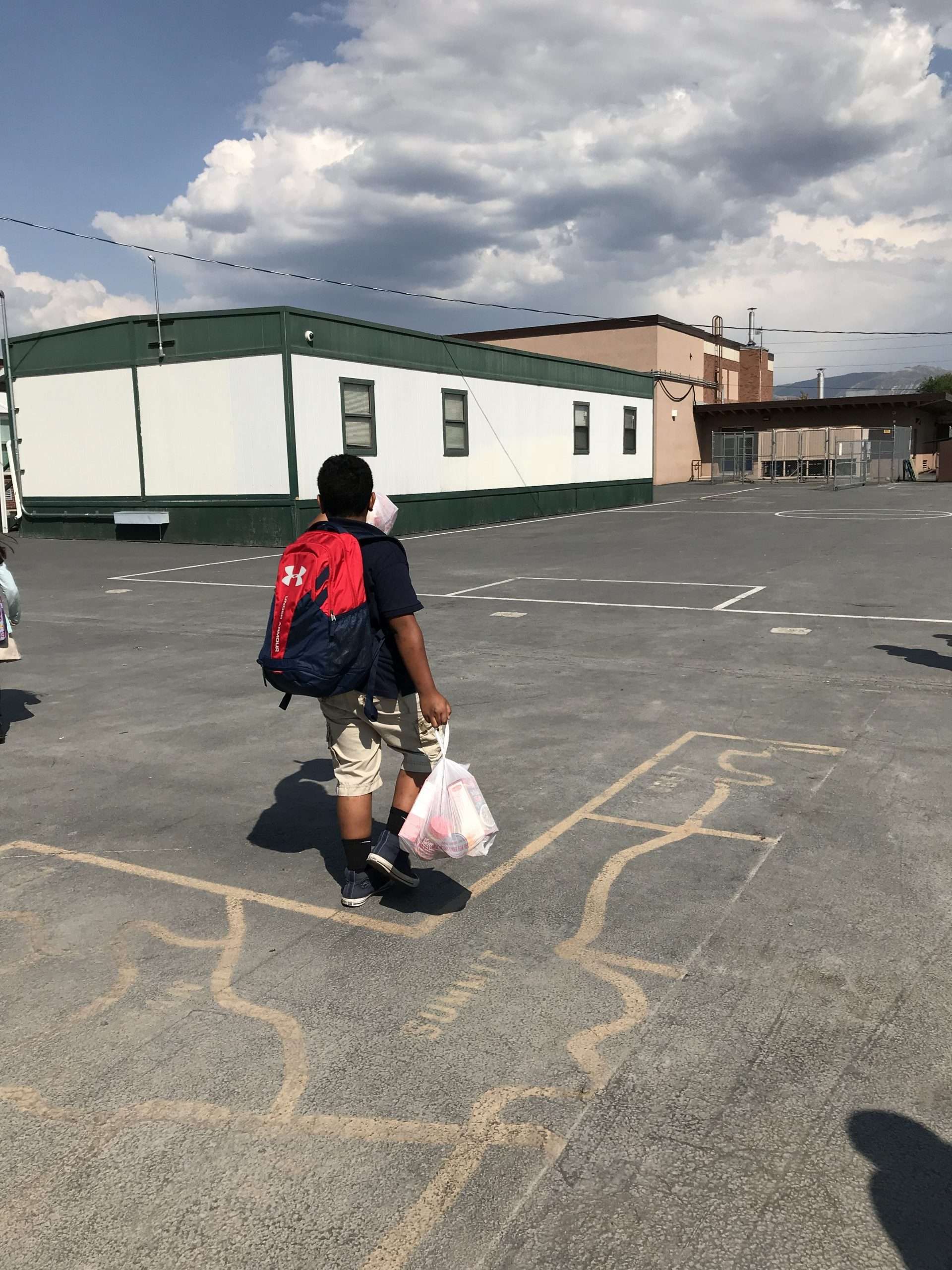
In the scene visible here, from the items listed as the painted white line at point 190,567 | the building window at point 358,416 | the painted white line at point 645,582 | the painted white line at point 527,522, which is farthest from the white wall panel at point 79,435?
the painted white line at point 645,582

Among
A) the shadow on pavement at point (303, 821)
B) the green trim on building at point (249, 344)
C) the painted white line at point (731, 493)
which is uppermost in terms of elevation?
the green trim on building at point (249, 344)

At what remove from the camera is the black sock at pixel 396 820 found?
4.16 metres

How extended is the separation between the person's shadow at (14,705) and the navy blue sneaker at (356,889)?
3.74m

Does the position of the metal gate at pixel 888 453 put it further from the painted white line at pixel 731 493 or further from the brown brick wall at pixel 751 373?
the brown brick wall at pixel 751 373

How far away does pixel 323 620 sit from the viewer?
12.7 feet

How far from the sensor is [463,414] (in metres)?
26.3

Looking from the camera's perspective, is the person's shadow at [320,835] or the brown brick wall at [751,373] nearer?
the person's shadow at [320,835]

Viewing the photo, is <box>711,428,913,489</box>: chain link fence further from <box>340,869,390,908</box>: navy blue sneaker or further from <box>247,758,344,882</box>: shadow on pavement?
<box>340,869,390,908</box>: navy blue sneaker

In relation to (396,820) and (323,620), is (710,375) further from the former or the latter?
(323,620)

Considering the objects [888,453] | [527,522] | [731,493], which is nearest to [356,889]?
[527,522]

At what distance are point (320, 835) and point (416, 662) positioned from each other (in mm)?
1495

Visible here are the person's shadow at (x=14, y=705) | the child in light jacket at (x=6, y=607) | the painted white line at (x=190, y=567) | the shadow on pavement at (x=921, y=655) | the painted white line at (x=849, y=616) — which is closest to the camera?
the child in light jacket at (x=6, y=607)

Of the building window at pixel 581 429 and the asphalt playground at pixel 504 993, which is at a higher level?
the building window at pixel 581 429

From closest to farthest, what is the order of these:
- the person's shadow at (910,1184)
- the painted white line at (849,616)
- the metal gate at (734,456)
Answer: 1. the person's shadow at (910,1184)
2. the painted white line at (849,616)
3. the metal gate at (734,456)
